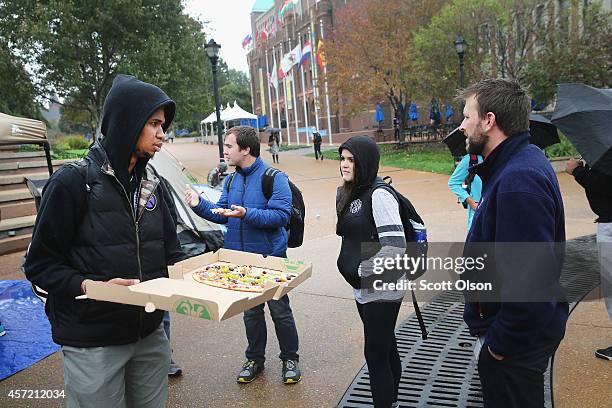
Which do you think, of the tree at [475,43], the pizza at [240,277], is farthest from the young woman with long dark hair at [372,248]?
the tree at [475,43]

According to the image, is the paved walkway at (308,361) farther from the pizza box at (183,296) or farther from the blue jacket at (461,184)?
the pizza box at (183,296)

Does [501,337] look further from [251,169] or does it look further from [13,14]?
[13,14]

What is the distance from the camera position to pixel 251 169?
397cm

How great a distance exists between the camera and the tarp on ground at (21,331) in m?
4.54

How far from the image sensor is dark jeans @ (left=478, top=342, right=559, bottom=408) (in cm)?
216

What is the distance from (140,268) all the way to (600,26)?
770 inches

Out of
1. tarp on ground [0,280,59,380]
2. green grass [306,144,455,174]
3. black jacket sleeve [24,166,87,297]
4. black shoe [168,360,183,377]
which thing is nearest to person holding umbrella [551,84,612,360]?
black jacket sleeve [24,166,87,297]

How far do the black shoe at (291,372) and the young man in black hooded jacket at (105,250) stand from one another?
1.57 m

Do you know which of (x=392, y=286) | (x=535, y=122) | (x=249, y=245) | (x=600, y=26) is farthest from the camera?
(x=600, y=26)

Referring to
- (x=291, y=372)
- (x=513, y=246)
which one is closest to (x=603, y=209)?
(x=513, y=246)

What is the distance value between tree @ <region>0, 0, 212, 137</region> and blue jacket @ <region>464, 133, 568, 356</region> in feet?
64.4

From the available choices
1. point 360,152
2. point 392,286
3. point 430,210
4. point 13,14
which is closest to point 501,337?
point 392,286

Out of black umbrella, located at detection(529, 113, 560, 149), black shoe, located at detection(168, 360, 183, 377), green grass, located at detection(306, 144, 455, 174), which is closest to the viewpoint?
black shoe, located at detection(168, 360, 183, 377)

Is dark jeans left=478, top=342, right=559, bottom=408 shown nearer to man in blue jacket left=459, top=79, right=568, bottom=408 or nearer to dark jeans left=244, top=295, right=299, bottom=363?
man in blue jacket left=459, top=79, right=568, bottom=408
